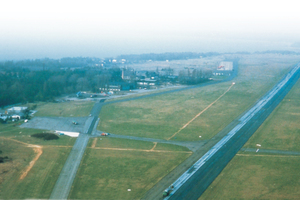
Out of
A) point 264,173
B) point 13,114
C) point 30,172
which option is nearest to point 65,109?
point 13,114

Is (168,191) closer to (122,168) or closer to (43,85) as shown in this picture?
(122,168)

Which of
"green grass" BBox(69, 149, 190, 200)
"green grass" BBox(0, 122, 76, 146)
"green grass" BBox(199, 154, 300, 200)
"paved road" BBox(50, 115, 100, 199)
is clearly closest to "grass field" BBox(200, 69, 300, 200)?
"green grass" BBox(199, 154, 300, 200)

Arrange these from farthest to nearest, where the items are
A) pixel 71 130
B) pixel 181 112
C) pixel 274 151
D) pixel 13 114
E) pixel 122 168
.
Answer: pixel 181 112
pixel 13 114
pixel 71 130
pixel 274 151
pixel 122 168

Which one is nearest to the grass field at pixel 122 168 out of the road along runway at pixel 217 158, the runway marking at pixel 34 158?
the road along runway at pixel 217 158

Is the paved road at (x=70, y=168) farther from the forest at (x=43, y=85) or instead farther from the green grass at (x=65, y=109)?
the forest at (x=43, y=85)

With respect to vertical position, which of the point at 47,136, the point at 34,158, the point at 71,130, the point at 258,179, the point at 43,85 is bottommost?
the point at 258,179

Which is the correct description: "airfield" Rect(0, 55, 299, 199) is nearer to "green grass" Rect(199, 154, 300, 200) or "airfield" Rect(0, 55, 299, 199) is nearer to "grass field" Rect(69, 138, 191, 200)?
"grass field" Rect(69, 138, 191, 200)

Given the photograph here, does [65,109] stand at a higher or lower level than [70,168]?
higher
